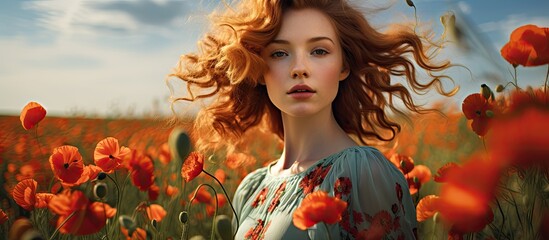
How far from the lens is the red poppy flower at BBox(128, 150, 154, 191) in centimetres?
140

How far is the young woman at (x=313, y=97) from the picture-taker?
1336mm

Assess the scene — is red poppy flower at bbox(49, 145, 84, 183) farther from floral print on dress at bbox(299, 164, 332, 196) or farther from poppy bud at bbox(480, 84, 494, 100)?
poppy bud at bbox(480, 84, 494, 100)

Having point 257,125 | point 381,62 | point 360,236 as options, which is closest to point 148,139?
point 257,125

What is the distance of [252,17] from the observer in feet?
5.24

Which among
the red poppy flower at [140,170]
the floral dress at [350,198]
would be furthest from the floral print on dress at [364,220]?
the red poppy flower at [140,170]

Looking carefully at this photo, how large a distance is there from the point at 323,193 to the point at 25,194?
2.25 feet

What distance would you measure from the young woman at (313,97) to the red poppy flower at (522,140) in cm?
83

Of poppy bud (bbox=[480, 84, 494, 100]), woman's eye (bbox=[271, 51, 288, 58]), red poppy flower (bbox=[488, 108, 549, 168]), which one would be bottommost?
red poppy flower (bbox=[488, 108, 549, 168])

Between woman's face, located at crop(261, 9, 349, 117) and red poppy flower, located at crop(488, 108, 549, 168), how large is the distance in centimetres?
102

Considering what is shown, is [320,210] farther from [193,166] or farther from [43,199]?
[43,199]

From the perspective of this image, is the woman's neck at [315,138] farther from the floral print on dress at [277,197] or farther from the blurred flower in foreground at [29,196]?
the blurred flower in foreground at [29,196]

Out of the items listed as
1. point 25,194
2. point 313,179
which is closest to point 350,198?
point 313,179

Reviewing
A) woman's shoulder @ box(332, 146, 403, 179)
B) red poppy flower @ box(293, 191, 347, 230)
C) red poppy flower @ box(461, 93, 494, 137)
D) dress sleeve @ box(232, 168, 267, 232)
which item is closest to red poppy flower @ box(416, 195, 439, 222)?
woman's shoulder @ box(332, 146, 403, 179)

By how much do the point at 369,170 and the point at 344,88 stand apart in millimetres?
368
